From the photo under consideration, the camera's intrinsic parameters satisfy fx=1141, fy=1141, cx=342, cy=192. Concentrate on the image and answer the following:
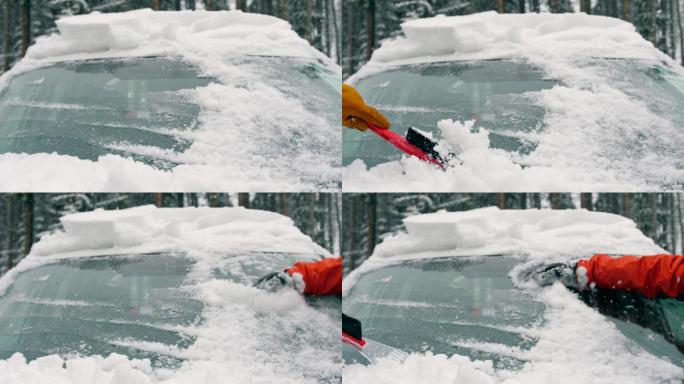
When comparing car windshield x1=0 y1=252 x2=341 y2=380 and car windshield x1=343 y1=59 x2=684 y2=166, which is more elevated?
car windshield x1=343 y1=59 x2=684 y2=166

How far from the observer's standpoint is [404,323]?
3.83 m

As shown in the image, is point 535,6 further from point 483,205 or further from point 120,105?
point 120,105

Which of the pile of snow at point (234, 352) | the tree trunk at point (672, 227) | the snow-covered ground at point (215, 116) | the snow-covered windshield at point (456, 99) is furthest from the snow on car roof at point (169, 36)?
the tree trunk at point (672, 227)

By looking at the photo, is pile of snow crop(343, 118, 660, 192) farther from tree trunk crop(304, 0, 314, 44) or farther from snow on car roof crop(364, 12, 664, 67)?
tree trunk crop(304, 0, 314, 44)

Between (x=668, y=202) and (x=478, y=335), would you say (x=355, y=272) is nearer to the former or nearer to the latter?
(x=478, y=335)

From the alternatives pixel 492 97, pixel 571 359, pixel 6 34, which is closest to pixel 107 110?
pixel 6 34

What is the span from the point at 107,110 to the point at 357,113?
0.84 meters

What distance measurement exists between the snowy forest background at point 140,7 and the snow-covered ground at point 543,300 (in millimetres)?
734

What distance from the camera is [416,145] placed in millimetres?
3762

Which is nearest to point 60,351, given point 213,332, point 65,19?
point 213,332

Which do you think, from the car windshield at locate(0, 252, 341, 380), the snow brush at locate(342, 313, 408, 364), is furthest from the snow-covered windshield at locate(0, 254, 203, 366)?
the snow brush at locate(342, 313, 408, 364)

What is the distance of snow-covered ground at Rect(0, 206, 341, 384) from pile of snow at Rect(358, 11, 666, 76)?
2.44 feet

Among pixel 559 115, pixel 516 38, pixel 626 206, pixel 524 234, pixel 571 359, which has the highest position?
pixel 516 38

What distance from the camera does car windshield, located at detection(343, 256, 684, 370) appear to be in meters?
3.72
